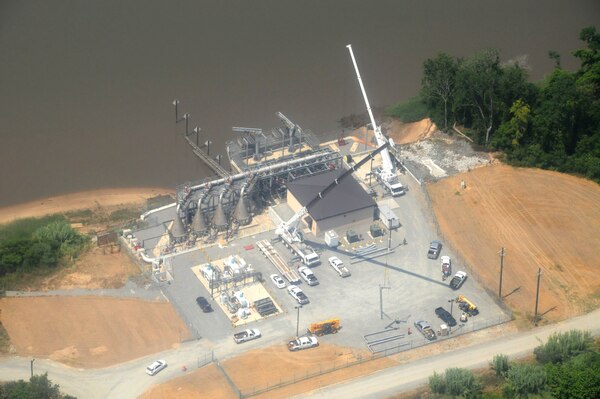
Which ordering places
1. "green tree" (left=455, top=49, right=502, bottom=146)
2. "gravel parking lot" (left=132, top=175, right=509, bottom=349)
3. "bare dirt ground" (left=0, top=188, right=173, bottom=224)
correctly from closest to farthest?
"gravel parking lot" (left=132, top=175, right=509, bottom=349), "bare dirt ground" (left=0, top=188, right=173, bottom=224), "green tree" (left=455, top=49, right=502, bottom=146)

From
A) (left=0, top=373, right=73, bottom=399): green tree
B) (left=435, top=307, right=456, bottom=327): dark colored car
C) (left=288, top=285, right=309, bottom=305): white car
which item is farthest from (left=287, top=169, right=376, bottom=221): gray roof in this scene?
(left=0, top=373, right=73, bottom=399): green tree

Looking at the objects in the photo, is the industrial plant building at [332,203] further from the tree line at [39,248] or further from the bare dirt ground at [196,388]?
the bare dirt ground at [196,388]

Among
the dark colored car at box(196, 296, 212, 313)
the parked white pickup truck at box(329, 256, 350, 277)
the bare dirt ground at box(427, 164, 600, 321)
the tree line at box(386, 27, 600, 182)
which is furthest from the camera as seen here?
the tree line at box(386, 27, 600, 182)

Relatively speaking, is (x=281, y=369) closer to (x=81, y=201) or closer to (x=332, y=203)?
(x=332, y=203)

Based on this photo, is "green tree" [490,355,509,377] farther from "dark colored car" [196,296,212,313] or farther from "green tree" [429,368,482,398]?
"dark colored car" [196,296,212,313]

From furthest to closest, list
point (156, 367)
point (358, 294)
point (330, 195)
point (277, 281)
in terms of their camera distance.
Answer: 1. point (330, 195)
2. point (277, 281)
3. point (358, 294)
4. point (156, 367)

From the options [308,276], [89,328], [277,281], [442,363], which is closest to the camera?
[442,363]

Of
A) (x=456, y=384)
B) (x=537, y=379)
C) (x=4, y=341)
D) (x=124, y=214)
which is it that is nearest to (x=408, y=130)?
(x=124, y=214)
